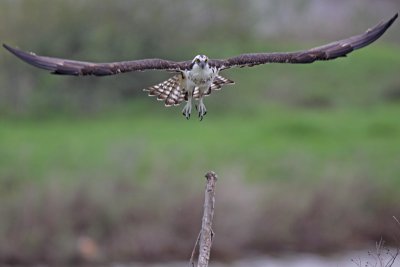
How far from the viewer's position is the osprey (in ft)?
30.6

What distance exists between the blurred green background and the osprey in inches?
438

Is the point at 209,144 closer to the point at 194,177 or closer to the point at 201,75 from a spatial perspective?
the point at 194,177

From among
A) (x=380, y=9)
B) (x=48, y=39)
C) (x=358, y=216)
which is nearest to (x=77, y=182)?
(x=358, y=216)

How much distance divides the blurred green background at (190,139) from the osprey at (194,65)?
36.5 feet

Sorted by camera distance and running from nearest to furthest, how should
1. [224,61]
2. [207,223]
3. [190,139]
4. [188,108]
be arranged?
[207,223] → [224,61] → [188,108] → [190,139]

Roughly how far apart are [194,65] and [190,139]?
21963 mm

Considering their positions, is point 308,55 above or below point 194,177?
below

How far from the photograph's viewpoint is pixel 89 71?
945 centimetres

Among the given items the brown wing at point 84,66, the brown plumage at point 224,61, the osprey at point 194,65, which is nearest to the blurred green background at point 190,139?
the osprey at point 194,65

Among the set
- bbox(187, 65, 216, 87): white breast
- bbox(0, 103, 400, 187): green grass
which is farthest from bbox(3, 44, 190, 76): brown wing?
bbox(0, 103, 400, 187): green grass

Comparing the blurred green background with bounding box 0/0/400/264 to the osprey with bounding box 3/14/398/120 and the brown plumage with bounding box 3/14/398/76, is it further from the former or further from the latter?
the brown plumage with bounding box 3/14/398/76

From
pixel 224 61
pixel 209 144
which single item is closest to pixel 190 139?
pixel 209 144

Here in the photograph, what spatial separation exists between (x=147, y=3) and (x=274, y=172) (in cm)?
1227

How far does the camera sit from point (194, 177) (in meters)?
24.1
